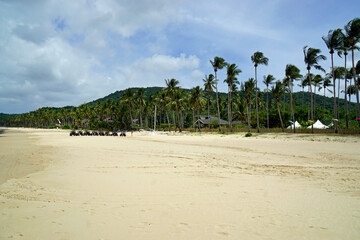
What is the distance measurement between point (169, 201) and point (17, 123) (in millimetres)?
247049

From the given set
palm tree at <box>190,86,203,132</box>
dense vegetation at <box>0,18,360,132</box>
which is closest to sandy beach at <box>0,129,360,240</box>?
dense vegetation at <box>0,18,360,132</box>

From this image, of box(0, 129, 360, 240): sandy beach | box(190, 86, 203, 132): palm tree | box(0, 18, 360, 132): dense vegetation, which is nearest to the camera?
box(0, 129, 360, 240): sandy beach

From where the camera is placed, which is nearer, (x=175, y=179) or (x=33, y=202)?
(x=33, y=202)

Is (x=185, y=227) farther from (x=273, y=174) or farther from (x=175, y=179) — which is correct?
(x=273, y=174)

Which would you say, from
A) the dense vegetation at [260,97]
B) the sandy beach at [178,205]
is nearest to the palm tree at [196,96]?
the dense vegetation at [260,97]

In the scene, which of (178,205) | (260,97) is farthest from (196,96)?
(178,205)

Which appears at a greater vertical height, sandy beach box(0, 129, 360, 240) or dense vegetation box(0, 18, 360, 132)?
dense vegetation box(0, 18, 360, 132)

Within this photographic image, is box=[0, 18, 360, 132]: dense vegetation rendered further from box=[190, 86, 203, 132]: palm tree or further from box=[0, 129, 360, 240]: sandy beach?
box=[0, 129, 360, 240]: sandy beach

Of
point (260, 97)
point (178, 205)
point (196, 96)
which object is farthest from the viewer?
point (260, 97)

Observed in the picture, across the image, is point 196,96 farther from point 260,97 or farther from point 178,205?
point 178,205

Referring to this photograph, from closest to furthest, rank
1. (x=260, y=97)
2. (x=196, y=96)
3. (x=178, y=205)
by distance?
(x=178, y=205)
(x=196, y=96)
(x=260, y=97)

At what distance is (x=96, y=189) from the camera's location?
5723mm

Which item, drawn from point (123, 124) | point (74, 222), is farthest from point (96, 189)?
point (123, 124)

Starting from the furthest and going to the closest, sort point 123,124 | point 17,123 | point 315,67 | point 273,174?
point 17,123
point 123,124
point 315,67
point 273,174
